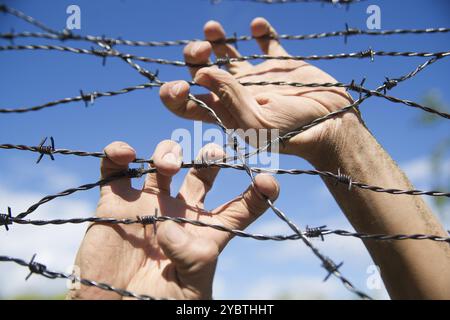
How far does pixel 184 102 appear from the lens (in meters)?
1.53

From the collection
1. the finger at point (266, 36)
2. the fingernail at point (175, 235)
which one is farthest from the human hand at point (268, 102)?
the fingernail at point (175, 235)

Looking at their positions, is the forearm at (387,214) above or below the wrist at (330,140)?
below

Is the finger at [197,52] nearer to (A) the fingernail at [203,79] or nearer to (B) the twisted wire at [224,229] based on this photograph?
→ (A) the fingernail at [203,79]

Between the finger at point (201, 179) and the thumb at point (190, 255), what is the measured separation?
28 centimetres

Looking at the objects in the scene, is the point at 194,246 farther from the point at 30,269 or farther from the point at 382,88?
the point at 382,88

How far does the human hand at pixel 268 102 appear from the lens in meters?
1.52

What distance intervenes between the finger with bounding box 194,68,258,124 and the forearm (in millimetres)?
406

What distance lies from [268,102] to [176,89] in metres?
0.40

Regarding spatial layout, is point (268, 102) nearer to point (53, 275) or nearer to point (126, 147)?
point (126, 147)

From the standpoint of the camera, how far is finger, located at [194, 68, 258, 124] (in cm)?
152

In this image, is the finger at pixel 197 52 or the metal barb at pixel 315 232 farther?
the finger at pixel 197 52

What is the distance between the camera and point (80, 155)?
1.40 m

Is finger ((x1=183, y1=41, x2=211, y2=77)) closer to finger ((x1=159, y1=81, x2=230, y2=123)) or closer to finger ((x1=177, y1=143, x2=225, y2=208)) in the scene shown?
finger ((x1=159, y1=81, x2=230, y2=123))

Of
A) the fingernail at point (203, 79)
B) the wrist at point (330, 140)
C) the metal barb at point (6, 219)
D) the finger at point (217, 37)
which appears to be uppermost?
the finger at point (217, 37)
